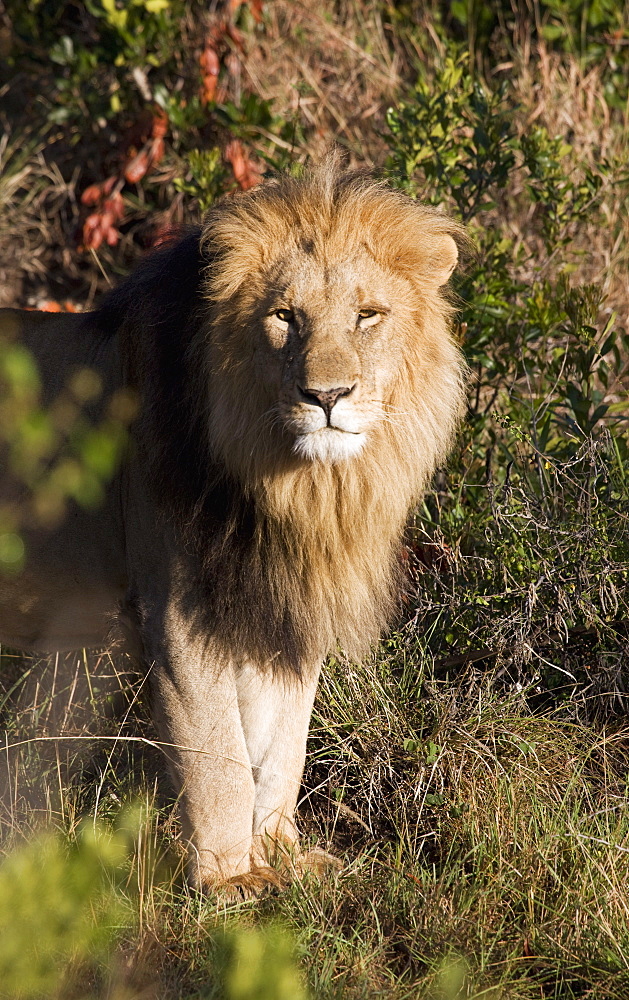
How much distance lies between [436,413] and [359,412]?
37 cm

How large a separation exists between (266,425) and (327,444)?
245 mm

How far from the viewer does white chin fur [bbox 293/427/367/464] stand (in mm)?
2559

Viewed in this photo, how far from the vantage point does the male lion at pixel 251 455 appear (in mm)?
2717

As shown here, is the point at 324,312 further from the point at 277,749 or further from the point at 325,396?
the point at 277,749

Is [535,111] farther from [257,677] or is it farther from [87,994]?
[87,994]

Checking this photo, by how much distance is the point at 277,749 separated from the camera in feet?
10.9

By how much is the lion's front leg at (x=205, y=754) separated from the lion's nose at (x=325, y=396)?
2.70 ft

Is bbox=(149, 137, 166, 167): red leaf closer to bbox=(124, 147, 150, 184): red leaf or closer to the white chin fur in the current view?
bbox=(124, 147, 150, 184): red leaf


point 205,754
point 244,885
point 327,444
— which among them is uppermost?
point 327,444

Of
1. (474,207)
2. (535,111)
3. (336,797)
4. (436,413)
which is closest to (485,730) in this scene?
(336,797)

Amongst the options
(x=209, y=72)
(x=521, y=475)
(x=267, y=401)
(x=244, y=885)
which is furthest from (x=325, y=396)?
(x=209, y=72)

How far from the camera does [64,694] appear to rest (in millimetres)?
4082

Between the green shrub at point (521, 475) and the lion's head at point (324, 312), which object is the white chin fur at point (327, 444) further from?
the green shrub at point (521, 475)

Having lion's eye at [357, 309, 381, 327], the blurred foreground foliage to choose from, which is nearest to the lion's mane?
lion's eye at [357, 309, 381, 327]
